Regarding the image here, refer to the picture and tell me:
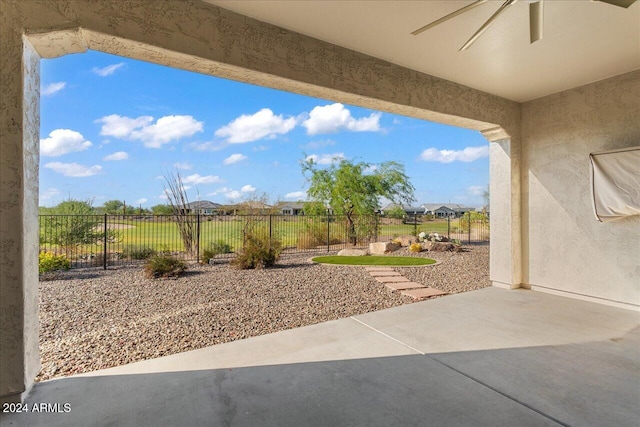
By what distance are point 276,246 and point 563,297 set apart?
5575 millimetres

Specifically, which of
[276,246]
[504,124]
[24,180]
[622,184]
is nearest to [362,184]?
[276,246]

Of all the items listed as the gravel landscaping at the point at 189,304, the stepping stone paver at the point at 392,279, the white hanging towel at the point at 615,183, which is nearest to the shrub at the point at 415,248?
the gravel landscaping at the point at 189,304

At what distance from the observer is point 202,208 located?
9234 mm

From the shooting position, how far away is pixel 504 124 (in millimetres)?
4426

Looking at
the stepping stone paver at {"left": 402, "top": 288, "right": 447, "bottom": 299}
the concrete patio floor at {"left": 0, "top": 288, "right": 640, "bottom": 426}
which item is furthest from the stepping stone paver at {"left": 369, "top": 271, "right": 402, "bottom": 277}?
the concrete patio floor at {"left": 0, "top": 288, "right": 640, "bottom": 426}

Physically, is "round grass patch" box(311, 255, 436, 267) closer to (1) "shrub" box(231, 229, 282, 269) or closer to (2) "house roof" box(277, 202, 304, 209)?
(1) "shrub" box(231, 229, 282, 269)

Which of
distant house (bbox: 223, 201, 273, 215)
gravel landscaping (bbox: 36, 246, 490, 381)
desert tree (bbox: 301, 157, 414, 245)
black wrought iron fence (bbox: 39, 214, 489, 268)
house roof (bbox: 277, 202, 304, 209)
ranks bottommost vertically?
gravel landscaping (bbox: 36, 246, 490, 381)

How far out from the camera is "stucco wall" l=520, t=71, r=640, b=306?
11.9 ft

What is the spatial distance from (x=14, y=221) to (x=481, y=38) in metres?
3.85

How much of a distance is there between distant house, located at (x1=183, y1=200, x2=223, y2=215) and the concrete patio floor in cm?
689

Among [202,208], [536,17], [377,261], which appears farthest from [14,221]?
[202,208]

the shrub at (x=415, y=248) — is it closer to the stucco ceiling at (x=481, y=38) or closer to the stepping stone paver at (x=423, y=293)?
the stepping stone paver at (x=423, y=293)

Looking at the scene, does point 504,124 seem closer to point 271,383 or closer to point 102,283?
point 271,383

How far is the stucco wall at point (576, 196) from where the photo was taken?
364 cm
